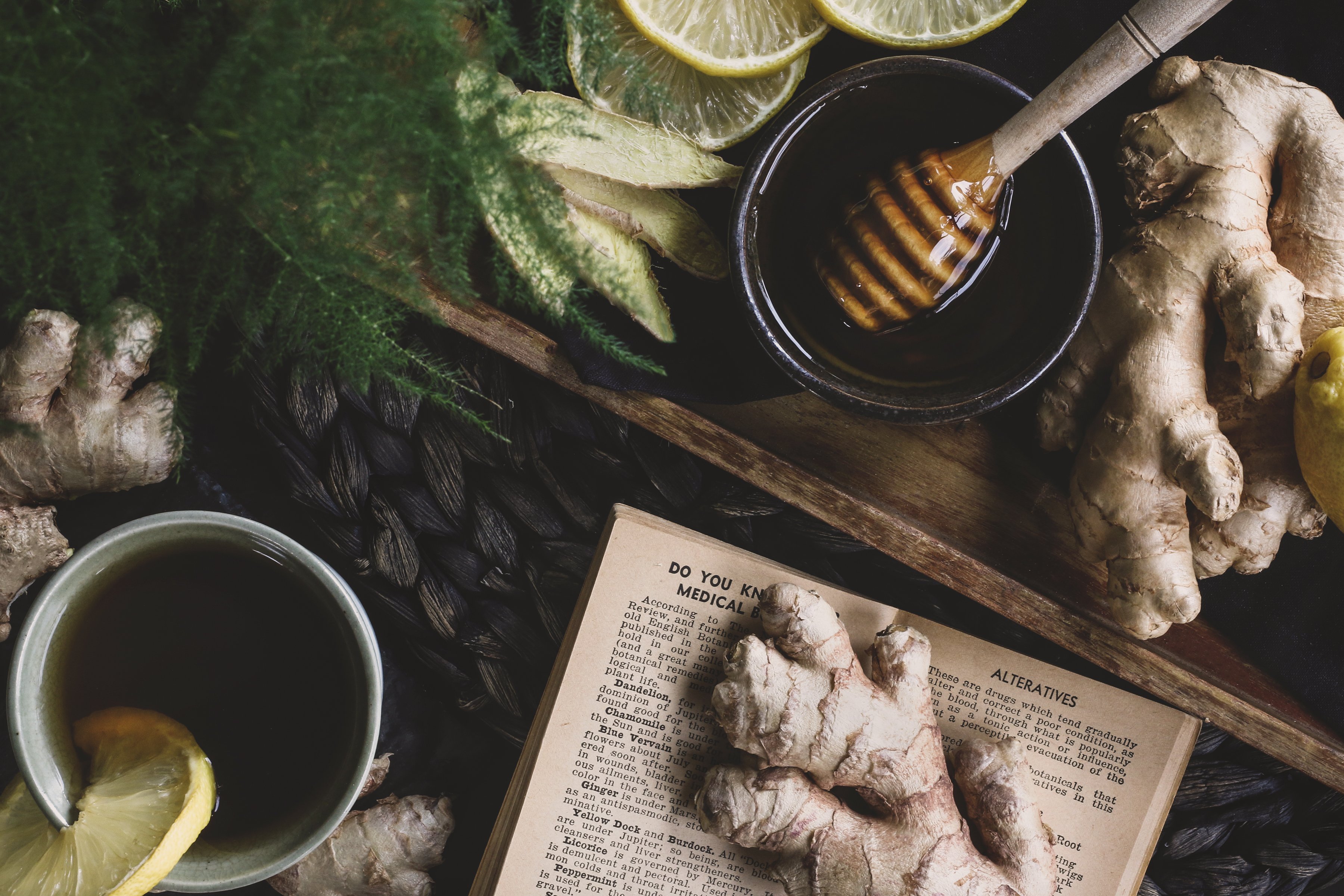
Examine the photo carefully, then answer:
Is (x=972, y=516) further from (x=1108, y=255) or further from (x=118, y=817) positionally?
(x=118, y=817)

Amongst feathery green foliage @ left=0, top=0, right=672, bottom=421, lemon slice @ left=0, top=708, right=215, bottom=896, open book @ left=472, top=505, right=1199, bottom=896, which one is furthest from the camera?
open book @ left=472, top=505, right=1199, bottom=896

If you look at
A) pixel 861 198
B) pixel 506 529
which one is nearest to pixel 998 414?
pixel 861 198

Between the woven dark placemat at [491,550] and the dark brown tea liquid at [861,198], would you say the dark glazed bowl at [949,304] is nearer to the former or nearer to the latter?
the dark brown tea liquid at [861,198]

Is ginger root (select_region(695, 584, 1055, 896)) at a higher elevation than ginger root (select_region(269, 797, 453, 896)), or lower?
higher

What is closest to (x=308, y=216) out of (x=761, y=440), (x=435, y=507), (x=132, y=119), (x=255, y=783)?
(x=132, y=119)

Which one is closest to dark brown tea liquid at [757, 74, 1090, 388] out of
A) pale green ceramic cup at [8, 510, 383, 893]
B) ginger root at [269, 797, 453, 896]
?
pale green ceramic cup at [8, 510, 383, 893]

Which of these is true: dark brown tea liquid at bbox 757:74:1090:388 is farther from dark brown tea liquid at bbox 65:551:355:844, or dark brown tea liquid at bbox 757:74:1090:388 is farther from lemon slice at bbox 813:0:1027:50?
dark brown tea liquid at bbox 65:551:355:844
